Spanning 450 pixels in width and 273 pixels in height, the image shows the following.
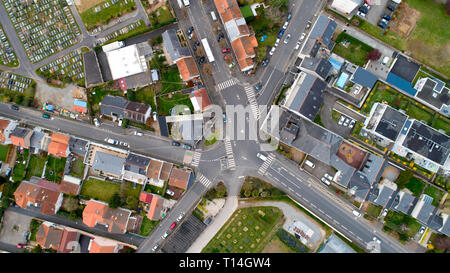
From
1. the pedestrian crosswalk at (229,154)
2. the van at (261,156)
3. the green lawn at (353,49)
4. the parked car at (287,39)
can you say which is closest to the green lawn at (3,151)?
the pedestrian crosswalk at (229,154)

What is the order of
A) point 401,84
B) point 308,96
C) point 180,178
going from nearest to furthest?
point 308,96 → point 401,84 → point 180,178

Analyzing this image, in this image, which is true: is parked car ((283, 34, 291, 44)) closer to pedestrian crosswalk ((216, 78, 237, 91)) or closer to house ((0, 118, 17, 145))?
pedestrian crosswalk ((216, 78, 237, 91))

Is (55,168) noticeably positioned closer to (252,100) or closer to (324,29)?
(252,100)

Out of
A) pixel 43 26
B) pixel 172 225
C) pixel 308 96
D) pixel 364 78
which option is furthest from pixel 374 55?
pixel 43 26

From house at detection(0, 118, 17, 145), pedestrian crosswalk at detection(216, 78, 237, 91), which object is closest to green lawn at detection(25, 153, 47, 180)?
house at detection(0, 118, 17, 145)

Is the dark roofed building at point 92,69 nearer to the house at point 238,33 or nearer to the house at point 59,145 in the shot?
the house at point 59,145
